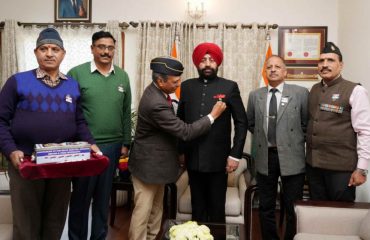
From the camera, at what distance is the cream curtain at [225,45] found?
3984 millimetres

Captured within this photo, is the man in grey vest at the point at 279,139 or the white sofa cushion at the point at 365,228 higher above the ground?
the man in grey vest at the point at 279,139

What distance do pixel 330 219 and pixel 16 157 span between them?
183 centimetres

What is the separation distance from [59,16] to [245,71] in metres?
2.27

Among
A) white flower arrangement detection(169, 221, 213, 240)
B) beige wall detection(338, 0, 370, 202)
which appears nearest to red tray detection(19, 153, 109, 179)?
white flower arrangement detection(169, 221, 213, 240)

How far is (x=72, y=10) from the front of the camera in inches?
167

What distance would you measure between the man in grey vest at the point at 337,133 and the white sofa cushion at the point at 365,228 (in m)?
0.24

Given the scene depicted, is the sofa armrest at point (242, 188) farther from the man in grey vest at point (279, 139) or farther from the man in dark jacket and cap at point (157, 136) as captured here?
the man in dark jacket and cap at point (157, 136)

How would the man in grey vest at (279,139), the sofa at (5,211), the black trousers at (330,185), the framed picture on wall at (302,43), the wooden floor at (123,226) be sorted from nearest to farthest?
1. the sofa at (5,211)
2. the black trousers at (330,185)
3. the man in grey vest at (279,139)
4. the wooden floor at (123,226)
5. the framed picture on wall at (302,43)

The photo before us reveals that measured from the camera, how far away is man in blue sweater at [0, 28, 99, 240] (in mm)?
1966

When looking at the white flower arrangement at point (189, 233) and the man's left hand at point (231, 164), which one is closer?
the white flower arrangement at point (189, 233)

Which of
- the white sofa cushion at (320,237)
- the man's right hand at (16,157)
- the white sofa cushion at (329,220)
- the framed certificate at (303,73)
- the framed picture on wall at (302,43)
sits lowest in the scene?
the white sofa cushion at (320,237)

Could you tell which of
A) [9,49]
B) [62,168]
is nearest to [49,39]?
[62,168]

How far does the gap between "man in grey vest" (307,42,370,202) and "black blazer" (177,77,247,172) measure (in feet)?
1.59

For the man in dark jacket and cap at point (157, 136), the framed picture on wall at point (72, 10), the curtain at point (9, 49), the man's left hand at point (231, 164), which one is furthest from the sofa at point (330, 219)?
the curtain at point (9, 49)
